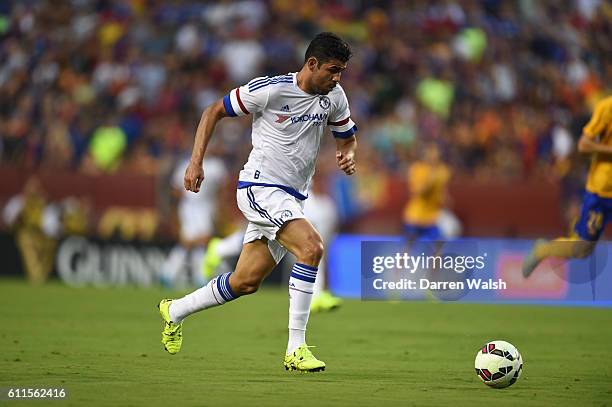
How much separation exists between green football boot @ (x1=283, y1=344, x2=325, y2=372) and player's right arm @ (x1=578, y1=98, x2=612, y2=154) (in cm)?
450

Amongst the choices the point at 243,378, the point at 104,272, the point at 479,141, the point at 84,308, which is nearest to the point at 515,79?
the point at 479,141

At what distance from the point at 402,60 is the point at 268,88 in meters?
14.6

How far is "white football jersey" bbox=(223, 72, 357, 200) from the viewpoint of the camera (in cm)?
865

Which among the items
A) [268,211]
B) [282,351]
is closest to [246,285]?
[268,211]

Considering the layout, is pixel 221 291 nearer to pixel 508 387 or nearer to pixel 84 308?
pixel 508 387

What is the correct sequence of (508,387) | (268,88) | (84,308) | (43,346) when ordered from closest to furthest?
1. (508,387)
2. (268,88)
3. (43,346)
4. (84,308)

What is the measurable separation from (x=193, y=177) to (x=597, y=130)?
195 inches

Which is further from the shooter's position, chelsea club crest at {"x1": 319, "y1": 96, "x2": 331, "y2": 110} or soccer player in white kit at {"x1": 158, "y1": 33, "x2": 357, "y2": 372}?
chelsea club crest at {"x1": 319, "y1": 96, "x2": 331, "y2": 110}

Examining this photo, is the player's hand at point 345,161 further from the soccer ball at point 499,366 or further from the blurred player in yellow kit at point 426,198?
the blurred player in yellow kit at point 426,198

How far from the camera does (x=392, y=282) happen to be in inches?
359

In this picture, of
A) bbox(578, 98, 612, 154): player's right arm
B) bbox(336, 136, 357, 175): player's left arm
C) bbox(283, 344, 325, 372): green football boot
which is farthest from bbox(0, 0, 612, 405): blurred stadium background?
bbox(283, 344, 325, 372): green football boot

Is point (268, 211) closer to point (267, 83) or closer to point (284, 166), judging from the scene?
point (284, 166)

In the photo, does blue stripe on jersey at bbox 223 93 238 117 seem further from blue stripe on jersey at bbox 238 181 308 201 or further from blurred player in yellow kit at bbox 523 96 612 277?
blurred player in yellow kit at bbox 523 96 612 277

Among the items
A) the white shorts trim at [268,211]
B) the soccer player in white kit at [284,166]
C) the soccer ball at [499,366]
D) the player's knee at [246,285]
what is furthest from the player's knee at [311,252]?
the soccer ball at [499,366]
